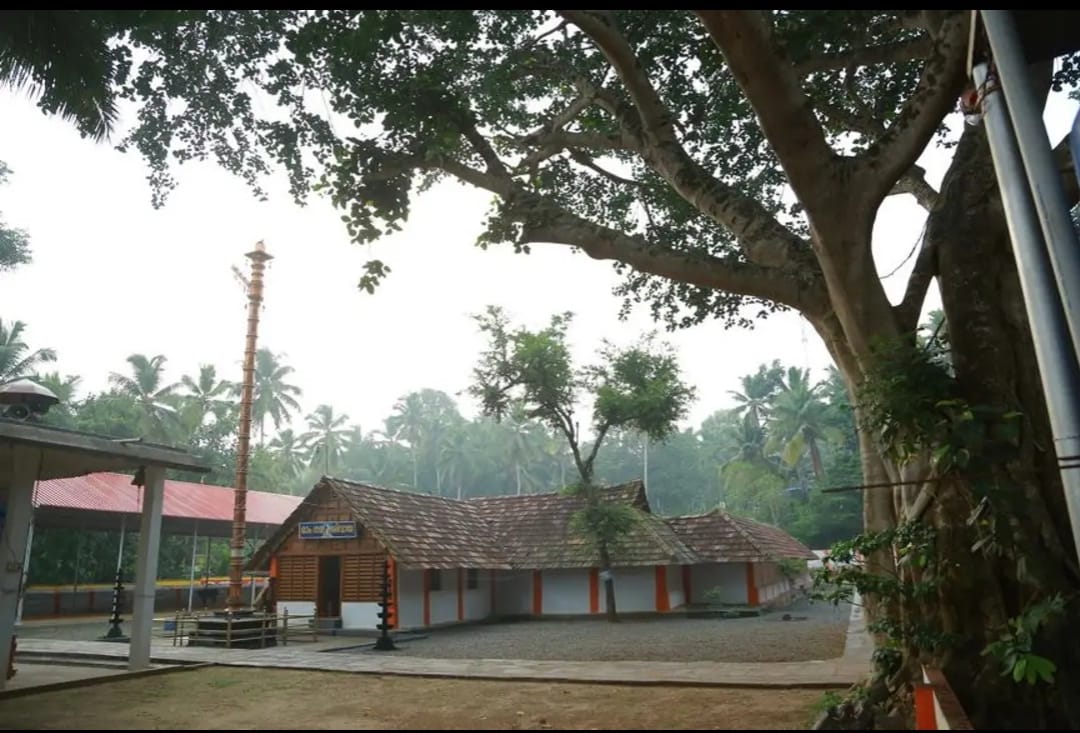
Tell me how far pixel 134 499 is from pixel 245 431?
280 inches

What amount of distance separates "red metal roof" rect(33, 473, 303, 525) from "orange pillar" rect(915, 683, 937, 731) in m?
18.0

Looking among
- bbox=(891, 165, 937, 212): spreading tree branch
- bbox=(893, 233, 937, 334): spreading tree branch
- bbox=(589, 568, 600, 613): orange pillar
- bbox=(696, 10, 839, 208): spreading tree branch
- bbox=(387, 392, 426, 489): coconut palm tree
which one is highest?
bbox=(387, 392, 426, 489): coconut palm tree

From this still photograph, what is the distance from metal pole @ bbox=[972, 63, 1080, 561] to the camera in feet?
12.6

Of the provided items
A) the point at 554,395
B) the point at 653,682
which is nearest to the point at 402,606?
the point at 554,395

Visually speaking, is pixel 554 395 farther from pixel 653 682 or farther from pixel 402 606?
pixel 653 682

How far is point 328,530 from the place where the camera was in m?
19.5

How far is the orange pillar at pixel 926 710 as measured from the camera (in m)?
4.79

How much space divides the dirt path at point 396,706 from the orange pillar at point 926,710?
1.84 m

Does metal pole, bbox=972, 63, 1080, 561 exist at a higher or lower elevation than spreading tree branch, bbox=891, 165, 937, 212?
lower

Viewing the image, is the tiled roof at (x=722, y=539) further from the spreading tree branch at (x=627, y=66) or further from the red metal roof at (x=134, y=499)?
the spreading tree branch at (x=627, y=66)

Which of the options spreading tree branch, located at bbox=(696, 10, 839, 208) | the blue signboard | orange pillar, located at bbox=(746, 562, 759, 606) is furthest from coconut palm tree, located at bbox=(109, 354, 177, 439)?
spreading tree branch, located at bbox=(696, 10, 839, 208)

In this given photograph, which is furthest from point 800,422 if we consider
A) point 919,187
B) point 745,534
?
point 919,187

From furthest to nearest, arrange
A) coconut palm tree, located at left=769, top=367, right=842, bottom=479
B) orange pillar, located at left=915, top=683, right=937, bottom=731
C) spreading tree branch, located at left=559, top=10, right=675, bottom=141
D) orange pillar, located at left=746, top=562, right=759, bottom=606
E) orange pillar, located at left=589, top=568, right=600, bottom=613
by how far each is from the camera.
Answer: coconut palm tree, located at left=769, top=367, right=842, bottom=479, orange pillar, located at left=746, top=562, right=759, bottom=606, orange pillar, located at left=589, top=568, right=600, bottom=613, spreading tree branch, located at left=559, top=10, right=675, bottom=141, orange pillar, located at left=915, top=683, right=937, bottom=731

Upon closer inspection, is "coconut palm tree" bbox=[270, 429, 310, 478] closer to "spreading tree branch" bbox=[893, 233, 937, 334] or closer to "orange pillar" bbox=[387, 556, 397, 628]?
"orange pillar" bbox=[387, 556, 397, 628]
